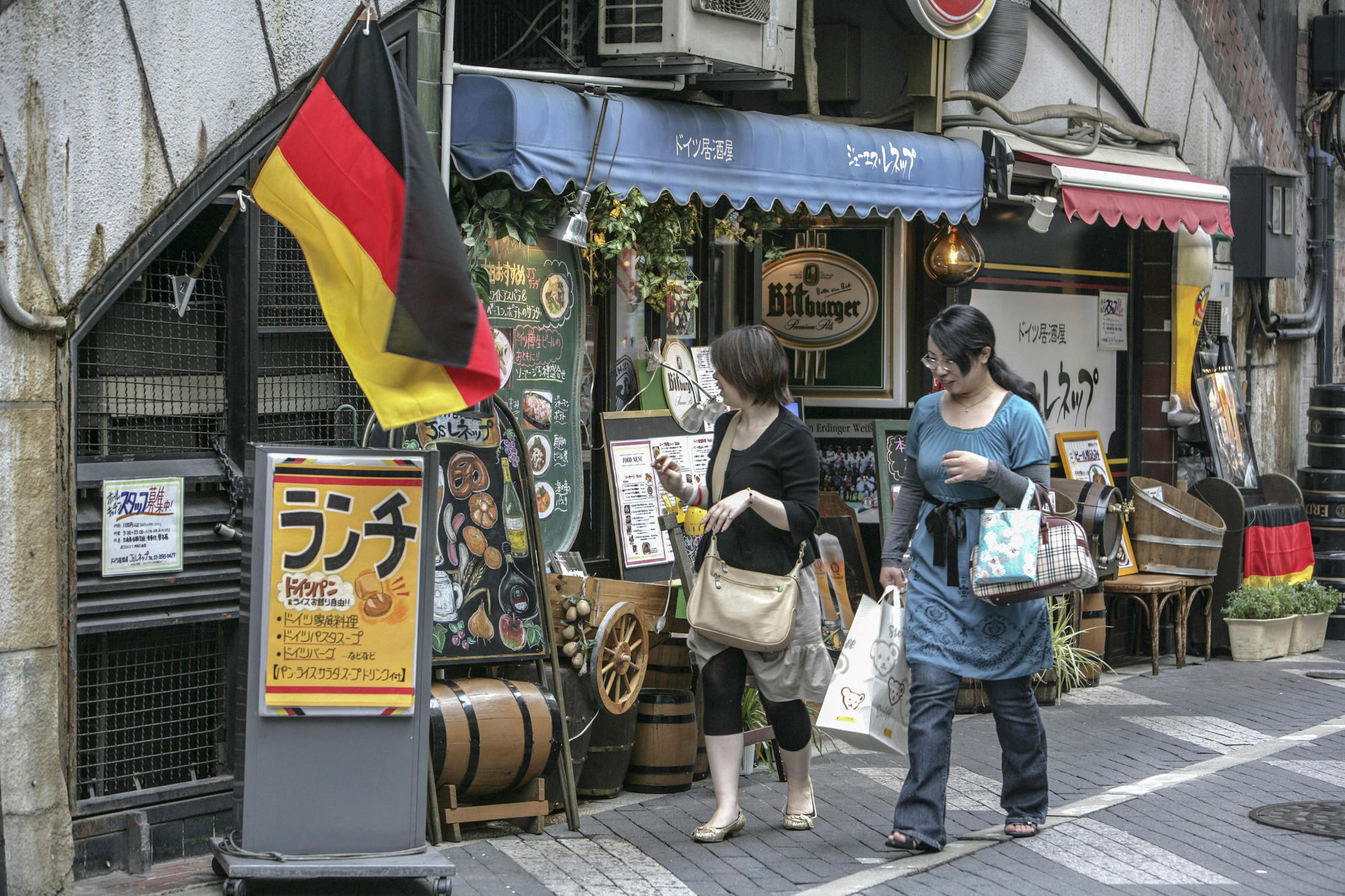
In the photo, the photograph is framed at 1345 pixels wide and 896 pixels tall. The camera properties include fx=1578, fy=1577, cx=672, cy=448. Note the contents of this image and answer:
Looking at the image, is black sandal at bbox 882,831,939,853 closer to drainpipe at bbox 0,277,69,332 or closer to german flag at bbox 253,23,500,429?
german flag at bbox 253,23,500,429

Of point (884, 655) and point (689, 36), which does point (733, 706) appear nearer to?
point (884, 655)

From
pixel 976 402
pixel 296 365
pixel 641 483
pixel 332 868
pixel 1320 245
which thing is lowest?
pixel 332 868

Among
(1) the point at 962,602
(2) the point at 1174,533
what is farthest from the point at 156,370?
(2) the point at 1174,533

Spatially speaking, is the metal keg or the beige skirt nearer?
the beige skirt

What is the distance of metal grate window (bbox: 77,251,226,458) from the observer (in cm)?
568

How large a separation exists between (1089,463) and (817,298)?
7.60ft

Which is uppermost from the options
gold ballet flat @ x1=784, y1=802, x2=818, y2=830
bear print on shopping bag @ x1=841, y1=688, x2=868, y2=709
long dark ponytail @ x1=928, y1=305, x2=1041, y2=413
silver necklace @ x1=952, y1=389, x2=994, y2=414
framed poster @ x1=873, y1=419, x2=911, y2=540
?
long dark ponytail @ x1=928, y1=305, x2=1041, y2=413

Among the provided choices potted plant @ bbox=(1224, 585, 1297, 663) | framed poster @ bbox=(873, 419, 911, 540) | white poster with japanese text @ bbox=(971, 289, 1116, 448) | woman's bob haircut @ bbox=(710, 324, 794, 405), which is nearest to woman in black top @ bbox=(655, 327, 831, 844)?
woman's bob haircut @ bbox=(710, 324, 794, 405)

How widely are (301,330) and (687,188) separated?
1.88m

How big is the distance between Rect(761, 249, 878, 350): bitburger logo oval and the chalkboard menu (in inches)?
96.7

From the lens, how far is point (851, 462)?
9.59 m

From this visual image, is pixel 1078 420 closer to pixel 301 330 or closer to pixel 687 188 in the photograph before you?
pixel 687 188

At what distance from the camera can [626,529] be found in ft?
24.5

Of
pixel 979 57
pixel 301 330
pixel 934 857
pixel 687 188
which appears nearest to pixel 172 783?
pixel 301 330
